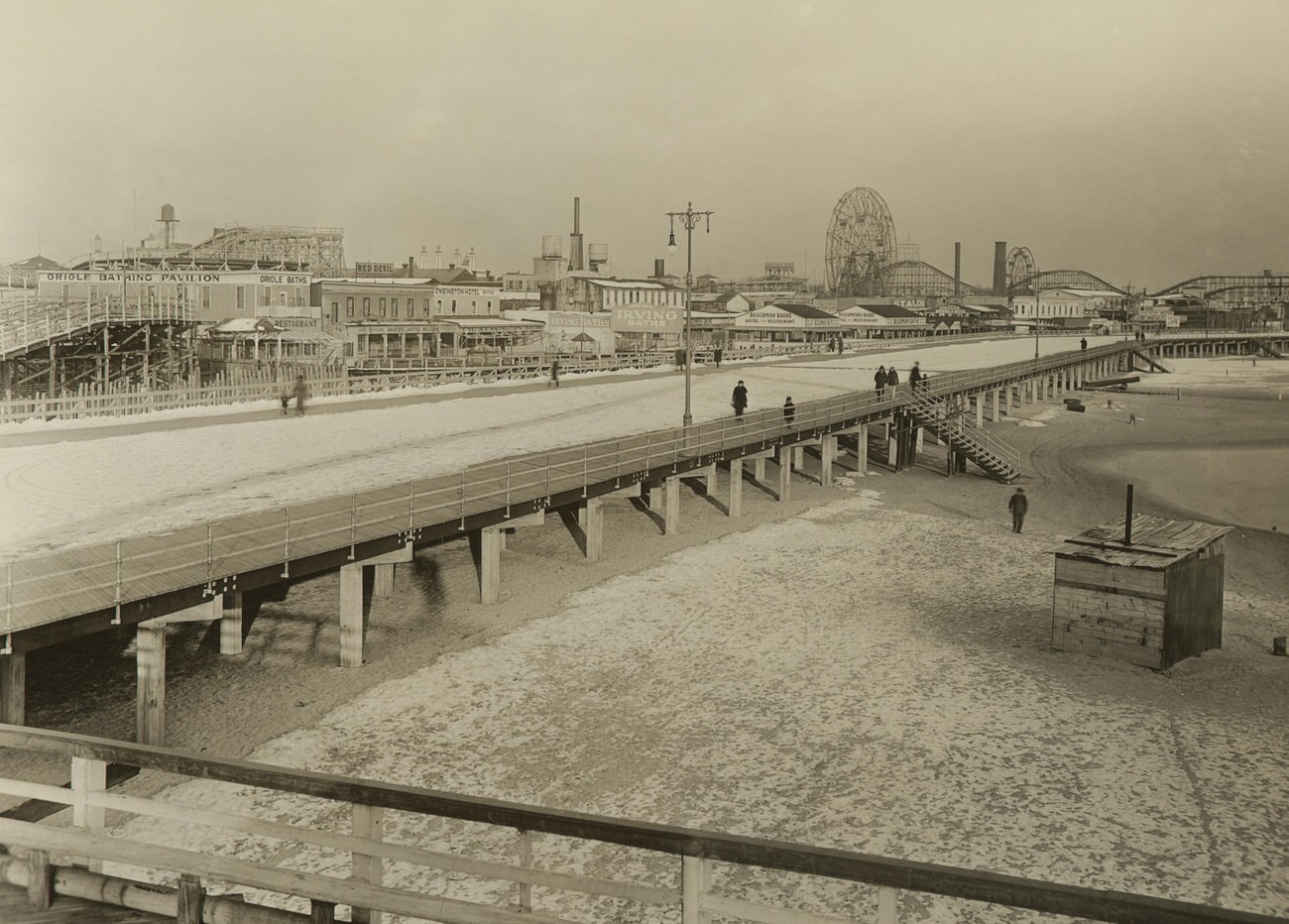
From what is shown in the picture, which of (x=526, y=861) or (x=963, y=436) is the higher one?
(x=526, y=861)

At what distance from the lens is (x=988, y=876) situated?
14.0 feet

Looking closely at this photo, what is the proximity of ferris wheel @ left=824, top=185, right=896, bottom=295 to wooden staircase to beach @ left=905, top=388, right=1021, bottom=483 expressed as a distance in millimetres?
137106

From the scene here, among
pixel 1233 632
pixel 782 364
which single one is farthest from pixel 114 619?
pixel 782 364

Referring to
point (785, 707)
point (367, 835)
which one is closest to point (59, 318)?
point (785, 707)

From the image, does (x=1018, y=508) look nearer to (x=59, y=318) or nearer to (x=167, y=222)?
(x=59, y=318)

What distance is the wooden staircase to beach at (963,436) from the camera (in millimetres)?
37969

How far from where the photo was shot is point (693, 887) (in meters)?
4.70

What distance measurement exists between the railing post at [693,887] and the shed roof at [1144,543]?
15503 millimetres

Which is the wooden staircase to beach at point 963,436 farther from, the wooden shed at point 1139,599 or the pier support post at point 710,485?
the wooden shed at point 1139,599

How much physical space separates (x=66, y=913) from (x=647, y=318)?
8639 cm

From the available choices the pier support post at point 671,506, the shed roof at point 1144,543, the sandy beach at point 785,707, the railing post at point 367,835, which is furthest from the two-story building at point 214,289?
the railing post at point 367,835

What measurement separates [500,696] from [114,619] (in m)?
5.61

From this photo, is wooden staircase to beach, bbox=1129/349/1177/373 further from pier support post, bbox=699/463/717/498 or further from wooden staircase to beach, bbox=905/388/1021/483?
pier support post, bbox=699/463/717/498

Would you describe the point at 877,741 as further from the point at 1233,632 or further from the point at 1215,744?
the point at 1233,632
